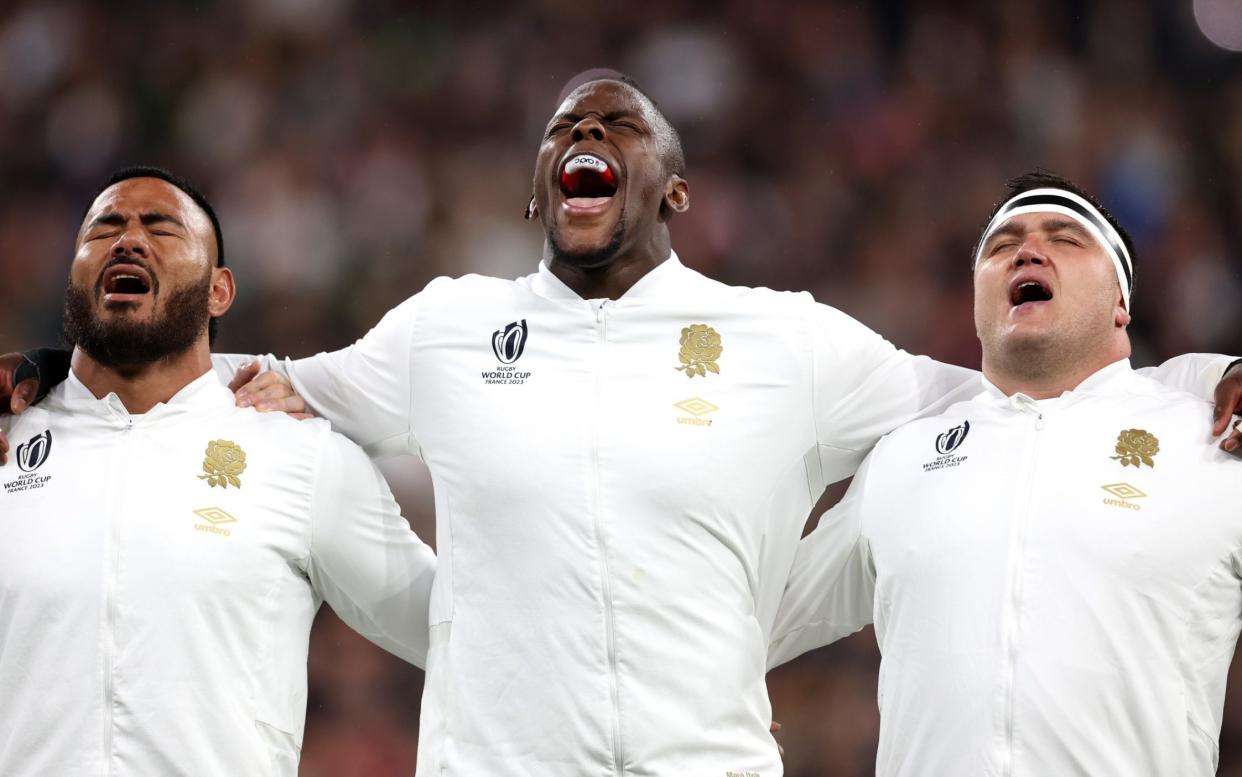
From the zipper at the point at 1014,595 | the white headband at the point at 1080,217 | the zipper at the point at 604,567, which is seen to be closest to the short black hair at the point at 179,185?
the zipper at the point at 604,567

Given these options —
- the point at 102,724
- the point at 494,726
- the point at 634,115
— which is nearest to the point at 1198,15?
the point at 634,115

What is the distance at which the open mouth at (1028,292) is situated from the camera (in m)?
4.14

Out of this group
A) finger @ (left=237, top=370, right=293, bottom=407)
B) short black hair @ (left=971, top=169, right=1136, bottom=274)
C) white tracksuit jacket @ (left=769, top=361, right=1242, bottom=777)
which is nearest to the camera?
white tracksuit jacket @ (left=769, top=361, right=1242, bottom=777)

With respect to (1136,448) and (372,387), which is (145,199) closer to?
(372,387)

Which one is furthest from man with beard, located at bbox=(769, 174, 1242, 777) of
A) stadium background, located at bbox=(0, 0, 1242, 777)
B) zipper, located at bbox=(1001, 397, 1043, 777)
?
stadium background, located at bbox=(0, 0, 1242, 777)

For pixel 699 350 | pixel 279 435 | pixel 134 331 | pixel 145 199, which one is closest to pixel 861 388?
pixel 699 350

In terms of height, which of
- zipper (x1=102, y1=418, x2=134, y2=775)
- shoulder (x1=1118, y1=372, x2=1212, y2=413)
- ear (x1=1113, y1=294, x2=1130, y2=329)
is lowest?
zipper (x1=102, y1=418, x2=134, y2=775)

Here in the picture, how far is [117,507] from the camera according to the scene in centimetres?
396

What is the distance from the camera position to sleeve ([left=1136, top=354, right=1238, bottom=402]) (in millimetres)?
4117

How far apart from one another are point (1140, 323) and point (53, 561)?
5.42m

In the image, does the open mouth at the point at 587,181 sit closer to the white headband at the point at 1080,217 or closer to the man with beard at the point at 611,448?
the man with beard at the point at 611,448

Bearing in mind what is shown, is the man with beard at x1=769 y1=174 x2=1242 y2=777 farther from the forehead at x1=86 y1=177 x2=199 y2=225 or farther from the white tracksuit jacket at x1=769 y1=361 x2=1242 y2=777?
the forehead at x1=86 y1=177 x2=199 y2=225

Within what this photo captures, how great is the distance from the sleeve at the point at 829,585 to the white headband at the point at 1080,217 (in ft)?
2.71

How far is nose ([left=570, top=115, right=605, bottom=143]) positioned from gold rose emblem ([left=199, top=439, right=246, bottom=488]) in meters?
1.25
